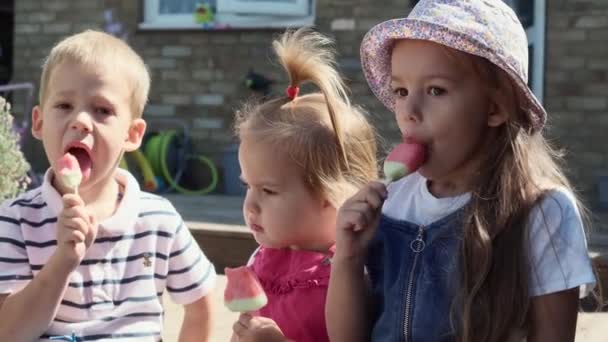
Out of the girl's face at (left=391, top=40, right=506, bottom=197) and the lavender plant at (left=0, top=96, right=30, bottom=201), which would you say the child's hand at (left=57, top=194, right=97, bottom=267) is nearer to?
the girl's face at (left=391, top=40, right=506, bottom=197)

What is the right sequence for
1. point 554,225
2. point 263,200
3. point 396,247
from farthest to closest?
point 263,200 → point 396,247 → point 554,225

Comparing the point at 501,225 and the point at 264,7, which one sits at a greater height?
the point at 264,7

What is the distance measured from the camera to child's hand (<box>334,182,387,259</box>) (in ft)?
6.76

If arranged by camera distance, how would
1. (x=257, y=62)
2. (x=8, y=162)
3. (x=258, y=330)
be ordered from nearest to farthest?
(x=258, y=330) → (x=8, y=162) → (x=257, y=62)

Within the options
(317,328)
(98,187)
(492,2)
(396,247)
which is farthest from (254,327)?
(492,2)

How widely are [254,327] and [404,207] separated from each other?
0.43 metres

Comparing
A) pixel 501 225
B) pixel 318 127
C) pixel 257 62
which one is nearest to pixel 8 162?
pixel 318 127

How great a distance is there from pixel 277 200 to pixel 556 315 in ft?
2.30

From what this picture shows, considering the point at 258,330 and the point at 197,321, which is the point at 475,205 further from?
the point at 197,321

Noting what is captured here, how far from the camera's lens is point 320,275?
2.35 metres

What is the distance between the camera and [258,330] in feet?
7.20

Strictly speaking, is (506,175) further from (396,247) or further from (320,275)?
(320,275)

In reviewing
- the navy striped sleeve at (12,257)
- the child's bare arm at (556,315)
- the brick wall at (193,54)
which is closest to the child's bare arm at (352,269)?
the child's bare arm at (556,315)

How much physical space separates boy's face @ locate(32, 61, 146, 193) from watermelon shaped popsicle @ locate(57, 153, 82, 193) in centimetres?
8
